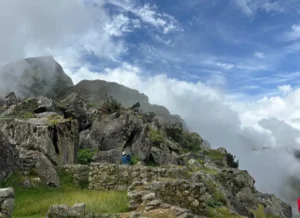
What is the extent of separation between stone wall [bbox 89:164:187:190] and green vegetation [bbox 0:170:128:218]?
1216 millimetres

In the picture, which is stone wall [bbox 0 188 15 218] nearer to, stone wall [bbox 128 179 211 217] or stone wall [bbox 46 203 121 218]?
stone wall [bbox 46 203 121 218]

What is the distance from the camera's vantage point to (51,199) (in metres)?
17.2

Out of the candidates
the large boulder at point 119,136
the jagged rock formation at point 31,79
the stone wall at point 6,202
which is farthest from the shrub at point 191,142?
the jagged rock formation at point 31,79

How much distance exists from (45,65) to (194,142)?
454 ft

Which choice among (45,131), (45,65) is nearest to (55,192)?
(45,131)

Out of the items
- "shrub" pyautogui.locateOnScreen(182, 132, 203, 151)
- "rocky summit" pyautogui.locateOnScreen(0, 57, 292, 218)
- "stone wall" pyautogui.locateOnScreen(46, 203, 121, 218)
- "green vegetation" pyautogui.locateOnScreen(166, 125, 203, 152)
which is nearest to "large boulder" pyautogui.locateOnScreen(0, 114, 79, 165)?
"rocky summit" pyautogui.locateOnScreen(0, 57, 292, 218)

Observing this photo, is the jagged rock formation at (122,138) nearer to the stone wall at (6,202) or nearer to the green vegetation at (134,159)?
the green vegetation at (134,159)

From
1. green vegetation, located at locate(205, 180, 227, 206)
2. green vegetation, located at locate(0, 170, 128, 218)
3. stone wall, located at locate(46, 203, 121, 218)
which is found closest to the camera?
stone wall, located at locate(46, 203, 121, 218)

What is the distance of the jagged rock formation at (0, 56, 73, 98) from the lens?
6496 inches

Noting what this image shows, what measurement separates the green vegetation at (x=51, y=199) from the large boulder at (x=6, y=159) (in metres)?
0.38

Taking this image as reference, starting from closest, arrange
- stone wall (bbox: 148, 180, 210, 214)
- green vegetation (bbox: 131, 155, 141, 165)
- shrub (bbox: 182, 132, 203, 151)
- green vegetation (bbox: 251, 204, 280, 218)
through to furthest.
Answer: stone wall (bbox: 148, 180, 210, 214) < green vegetation (bbox: 131, 155, 141, 165) < green vegetation (bbox: 251, 204, 280, 218) < shrub (bbox: 182, 132, 203, 151)

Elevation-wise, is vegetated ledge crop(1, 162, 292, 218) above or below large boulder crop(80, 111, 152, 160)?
below

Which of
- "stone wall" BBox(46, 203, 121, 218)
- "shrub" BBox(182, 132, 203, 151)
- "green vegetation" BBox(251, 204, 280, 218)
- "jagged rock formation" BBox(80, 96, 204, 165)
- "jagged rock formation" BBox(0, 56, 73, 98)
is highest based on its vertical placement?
"jagged rock formation" BBox(0, 56, 73, 98)

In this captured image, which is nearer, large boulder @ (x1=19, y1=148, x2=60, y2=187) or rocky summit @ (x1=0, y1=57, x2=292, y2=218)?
rocky summit @ (x1=0, y1=57, x2=292, y2=218)
